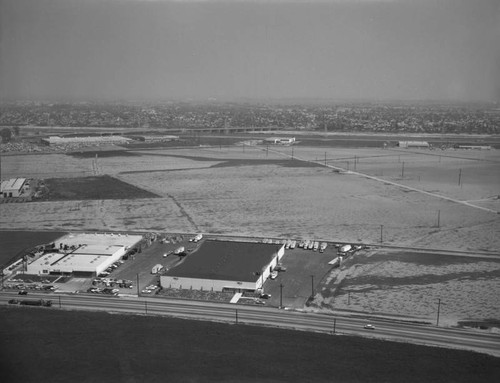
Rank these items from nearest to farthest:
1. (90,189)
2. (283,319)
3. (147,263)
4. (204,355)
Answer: (204,355)
(283,319)
(147,263)
(90,189)

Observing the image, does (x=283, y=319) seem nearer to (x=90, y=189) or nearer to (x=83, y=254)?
(x=83, y=254)

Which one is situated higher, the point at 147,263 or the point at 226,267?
the point at 226,267

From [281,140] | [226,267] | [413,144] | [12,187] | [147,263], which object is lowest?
[147,263]

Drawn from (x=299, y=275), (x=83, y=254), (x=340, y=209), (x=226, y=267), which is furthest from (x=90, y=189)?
(x=299, y=275)

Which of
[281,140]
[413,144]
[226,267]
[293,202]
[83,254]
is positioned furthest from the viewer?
[281,140]

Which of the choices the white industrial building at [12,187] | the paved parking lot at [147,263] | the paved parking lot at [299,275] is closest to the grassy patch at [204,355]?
the paved parking lot at [299,275]

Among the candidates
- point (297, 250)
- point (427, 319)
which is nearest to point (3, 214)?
point (297, 250)
